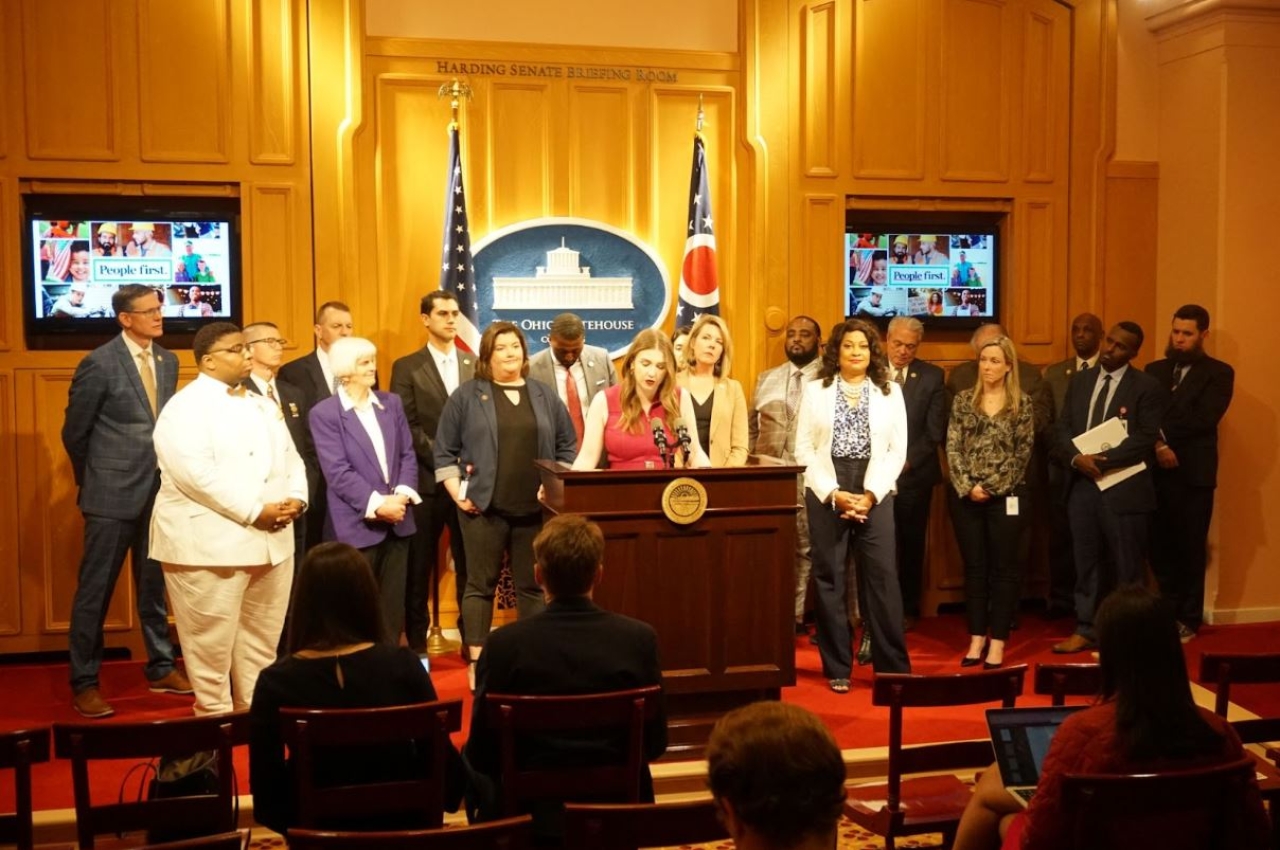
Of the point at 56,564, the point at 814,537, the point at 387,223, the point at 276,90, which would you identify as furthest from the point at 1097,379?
the point at 56,564

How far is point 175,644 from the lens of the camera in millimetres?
6992

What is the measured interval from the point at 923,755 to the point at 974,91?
5422 millimetres

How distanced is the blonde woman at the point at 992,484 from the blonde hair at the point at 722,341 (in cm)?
124

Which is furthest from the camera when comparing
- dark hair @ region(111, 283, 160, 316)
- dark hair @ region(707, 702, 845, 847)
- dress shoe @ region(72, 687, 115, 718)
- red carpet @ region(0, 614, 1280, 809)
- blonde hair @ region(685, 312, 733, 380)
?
blonde hair @ region(685, 312, 733, 380)

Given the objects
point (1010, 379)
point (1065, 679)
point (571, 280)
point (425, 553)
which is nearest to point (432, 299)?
point (571, 280)

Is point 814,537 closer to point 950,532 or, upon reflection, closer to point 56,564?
point 950,532

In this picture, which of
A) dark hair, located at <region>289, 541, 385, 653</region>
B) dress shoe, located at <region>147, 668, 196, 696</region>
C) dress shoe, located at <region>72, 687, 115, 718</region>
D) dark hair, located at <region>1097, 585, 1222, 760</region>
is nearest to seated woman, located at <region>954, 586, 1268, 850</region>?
dark hair, located at <region>1097, 585, 1222, 760</region>

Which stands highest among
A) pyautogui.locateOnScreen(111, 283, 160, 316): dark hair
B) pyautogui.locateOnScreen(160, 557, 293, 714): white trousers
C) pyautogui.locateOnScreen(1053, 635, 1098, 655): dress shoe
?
pyautogui.locateOnScreen(111, 283, 160, 316): dark hair

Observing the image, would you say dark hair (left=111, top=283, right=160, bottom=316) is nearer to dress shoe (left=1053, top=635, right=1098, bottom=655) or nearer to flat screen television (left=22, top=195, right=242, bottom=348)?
flat screen television (left=22, top=195, right=242, bottom=348)

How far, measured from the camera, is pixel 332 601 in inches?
121

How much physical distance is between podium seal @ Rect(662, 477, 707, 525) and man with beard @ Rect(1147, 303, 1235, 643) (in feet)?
11.4

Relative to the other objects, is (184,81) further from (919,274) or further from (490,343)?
(919,274)

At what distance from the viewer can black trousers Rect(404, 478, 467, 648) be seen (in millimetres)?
6738

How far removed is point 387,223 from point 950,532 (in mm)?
3790
